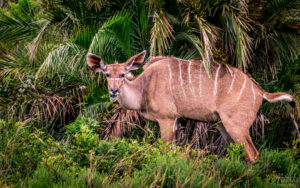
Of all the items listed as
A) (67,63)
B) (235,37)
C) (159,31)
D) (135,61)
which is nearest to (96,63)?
(135,61)

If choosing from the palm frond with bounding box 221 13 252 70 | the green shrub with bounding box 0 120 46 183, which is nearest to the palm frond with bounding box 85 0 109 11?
the palm frond with bounding box 221 13 252 70

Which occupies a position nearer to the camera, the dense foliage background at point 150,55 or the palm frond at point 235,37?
the palm frond at point 235,37

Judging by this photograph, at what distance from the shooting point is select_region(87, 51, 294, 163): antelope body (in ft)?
16.3

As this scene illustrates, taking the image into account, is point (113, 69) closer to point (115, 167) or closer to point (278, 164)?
point (115, 167)

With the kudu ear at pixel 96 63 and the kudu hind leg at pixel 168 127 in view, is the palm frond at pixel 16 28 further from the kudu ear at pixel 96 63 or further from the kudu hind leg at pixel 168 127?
the kudu hind leg at pixel 168 127

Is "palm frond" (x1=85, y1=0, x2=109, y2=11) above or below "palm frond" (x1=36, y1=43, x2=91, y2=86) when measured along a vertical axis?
above

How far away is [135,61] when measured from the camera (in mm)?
5250

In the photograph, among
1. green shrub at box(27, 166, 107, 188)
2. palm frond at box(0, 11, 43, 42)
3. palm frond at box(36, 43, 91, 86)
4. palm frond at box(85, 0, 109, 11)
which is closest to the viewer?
green shrub at box(27, 166, 107, 188)

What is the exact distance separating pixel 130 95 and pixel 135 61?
47cm

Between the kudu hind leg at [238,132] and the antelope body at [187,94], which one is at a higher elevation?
the antelope body at [187,94]

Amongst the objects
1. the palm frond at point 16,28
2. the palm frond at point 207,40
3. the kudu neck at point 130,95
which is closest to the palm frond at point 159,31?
the palm frond at point 207,40

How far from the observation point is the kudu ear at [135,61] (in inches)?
203

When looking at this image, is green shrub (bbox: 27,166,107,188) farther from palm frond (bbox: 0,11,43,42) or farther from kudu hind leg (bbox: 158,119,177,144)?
palm frond (bbox: 0,11,43,42)

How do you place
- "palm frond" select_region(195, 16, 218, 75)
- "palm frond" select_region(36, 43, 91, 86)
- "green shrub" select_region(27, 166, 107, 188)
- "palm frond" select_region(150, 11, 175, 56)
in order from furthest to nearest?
"palm frond" select_region(36, 43, 91, 86) → "palm frond" select_region(150, 11, 175, 56) → "palm frond" select_region(195, 16, 218, 75) → "green shrub" select_region(27, 166, 107, 188)
